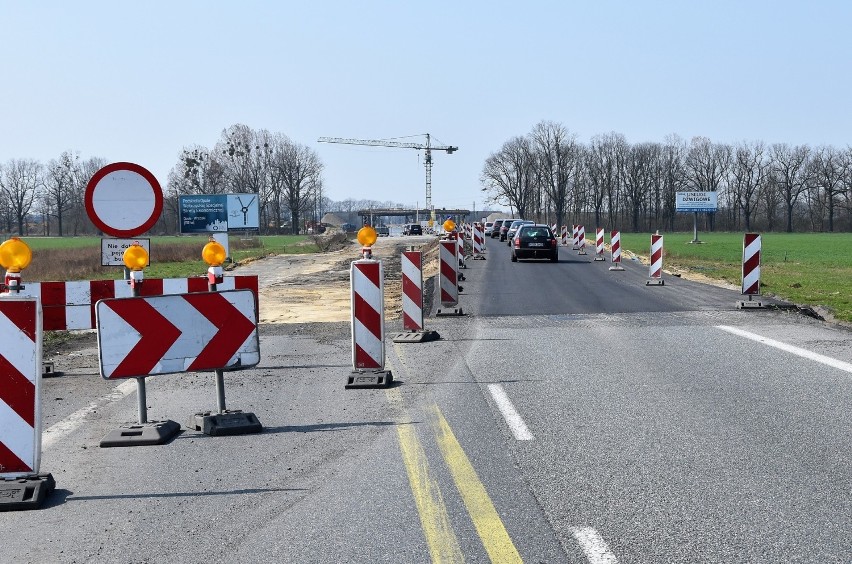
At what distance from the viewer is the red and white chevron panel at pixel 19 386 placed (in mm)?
6367

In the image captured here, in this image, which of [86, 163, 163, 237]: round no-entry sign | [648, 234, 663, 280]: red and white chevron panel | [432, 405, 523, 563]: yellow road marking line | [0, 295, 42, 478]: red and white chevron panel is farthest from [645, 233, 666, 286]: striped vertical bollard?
[0, 295, 42, 478]: red and white chevron panel

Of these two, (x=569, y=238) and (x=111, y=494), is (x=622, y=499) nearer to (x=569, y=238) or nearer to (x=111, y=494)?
(x=111, y=494)

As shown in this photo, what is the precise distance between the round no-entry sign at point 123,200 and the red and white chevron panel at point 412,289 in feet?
16.4

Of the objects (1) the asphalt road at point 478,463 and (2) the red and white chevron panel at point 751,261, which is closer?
(1) the asphalt road at point 478,463

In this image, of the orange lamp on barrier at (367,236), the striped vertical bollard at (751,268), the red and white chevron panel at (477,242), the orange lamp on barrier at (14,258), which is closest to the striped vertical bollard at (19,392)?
the orange lamp on barrier at (14,258)

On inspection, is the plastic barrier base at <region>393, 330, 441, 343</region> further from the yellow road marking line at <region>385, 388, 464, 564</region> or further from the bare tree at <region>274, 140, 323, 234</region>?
the bare tree at <region>274, 140, 323, 234</region>

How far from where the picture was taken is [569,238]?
70.5 m

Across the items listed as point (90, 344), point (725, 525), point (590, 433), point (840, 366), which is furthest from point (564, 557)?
point (90, 344)

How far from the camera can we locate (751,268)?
18875 mm

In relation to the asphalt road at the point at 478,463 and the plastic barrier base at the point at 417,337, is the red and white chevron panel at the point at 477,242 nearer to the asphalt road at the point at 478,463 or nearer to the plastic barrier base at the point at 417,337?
the plastic barrier base at the point at 417,337

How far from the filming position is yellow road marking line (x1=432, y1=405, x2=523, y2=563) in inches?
194

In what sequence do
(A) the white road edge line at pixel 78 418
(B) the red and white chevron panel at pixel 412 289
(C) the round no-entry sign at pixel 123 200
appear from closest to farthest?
(A) the white road edge line at pixel 78 418 < (C) the round no-entry sign at pixel 123 200 < (B) the red and white chevron panel at pixel 412 289

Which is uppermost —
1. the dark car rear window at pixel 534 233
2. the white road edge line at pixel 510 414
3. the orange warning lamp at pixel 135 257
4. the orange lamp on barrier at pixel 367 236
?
the orange lamp on barrier at pixel 367 236

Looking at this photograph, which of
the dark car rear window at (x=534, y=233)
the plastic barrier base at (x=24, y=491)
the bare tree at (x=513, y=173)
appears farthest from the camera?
the bare tree at (x=513, y=173)
